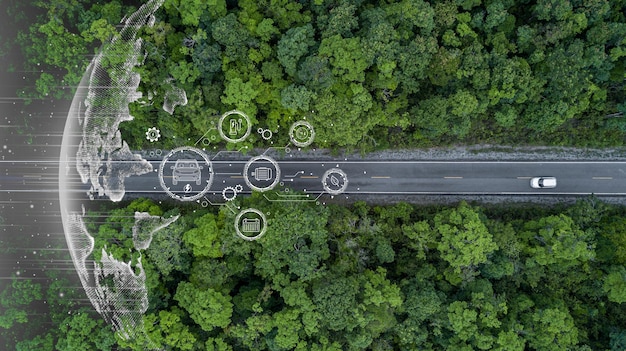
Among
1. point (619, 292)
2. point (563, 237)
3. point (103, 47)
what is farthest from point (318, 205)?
point (619, 292)

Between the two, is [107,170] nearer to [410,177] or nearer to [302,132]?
[302,132]

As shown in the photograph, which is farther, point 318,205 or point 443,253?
point 318,205

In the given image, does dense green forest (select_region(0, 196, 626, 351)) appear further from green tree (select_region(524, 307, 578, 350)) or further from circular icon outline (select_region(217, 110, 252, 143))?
circular icon outline (select_region(217, 110, 252, 143))

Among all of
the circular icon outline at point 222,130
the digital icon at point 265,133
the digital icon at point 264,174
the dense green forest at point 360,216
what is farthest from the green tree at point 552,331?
the circular icon outline at point 222,130

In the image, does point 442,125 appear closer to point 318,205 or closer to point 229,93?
point 318,205

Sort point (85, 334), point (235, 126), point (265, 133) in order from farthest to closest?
1. point (265, 133)
2. point (235, 126)
3. point (85, 334)

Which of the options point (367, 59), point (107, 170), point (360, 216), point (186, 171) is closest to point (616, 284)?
point (360, 216)
